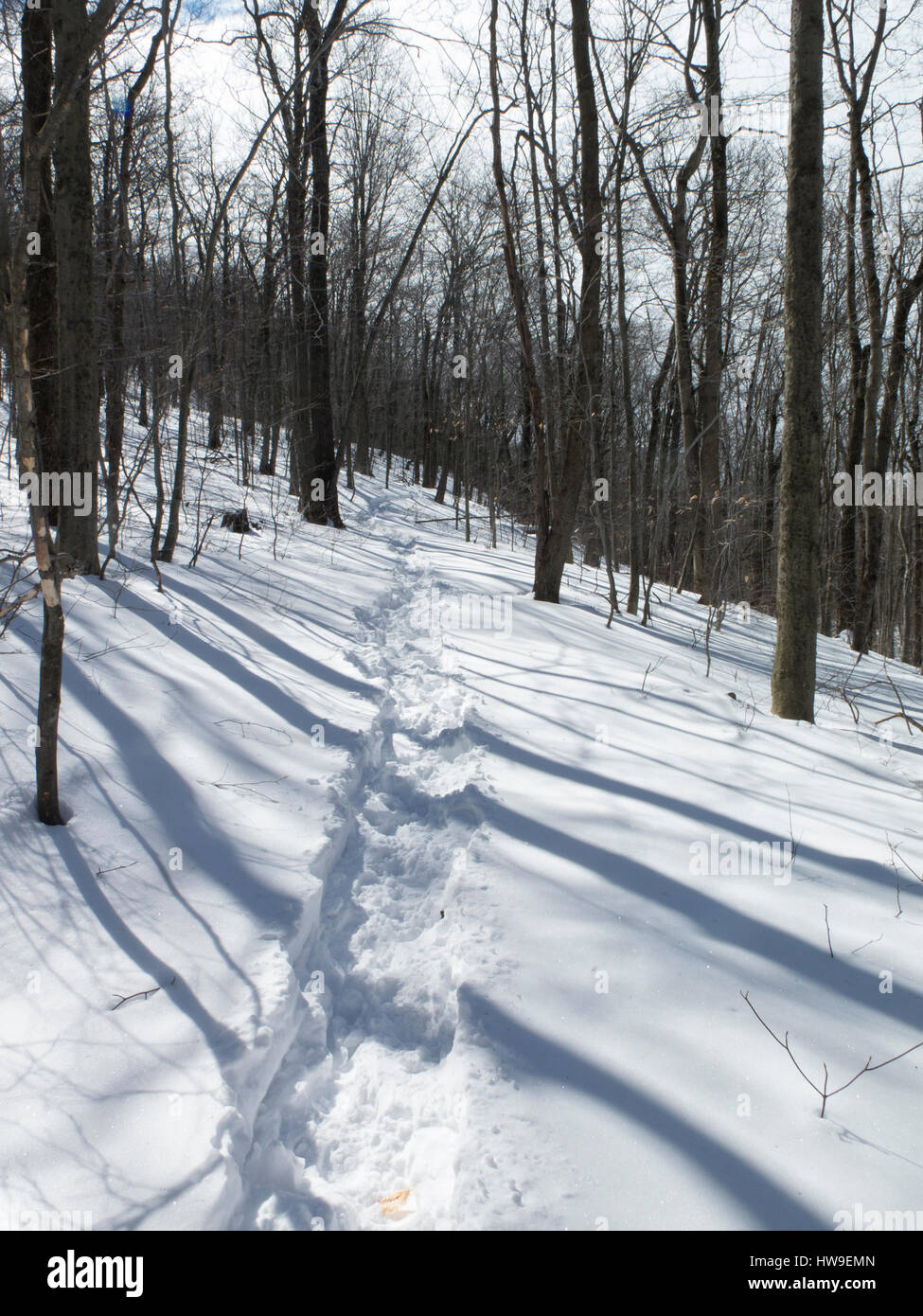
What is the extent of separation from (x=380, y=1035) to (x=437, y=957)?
38 cm

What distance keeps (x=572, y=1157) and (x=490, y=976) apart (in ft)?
2.32

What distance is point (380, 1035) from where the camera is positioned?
8.02 ft

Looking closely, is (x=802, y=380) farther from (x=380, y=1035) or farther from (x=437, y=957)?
(x=380, y=1035)

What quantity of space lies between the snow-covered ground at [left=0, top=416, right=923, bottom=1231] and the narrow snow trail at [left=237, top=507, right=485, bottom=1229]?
11 mm

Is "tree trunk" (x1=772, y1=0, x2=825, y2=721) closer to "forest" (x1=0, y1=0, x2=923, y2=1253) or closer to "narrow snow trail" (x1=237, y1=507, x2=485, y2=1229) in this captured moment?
"forest" (x1=0, y1=0, x2=923, y2=1253)

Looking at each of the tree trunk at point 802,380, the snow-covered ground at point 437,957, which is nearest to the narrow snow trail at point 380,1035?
the snow-covered ground at point 437,957

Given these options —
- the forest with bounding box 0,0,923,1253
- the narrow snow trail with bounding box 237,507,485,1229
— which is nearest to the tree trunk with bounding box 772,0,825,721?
the forest with bounding box 0,0,923,1253

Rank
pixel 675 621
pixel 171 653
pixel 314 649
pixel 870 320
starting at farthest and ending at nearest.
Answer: pixel 870 320, pixel 675 621, pixel 314 649, pixel 171 653

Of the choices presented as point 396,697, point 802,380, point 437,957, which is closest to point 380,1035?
point 437,957

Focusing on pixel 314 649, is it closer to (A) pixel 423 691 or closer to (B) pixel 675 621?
(A) pixel 423 691

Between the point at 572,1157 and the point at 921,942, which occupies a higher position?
the point at 921,942
